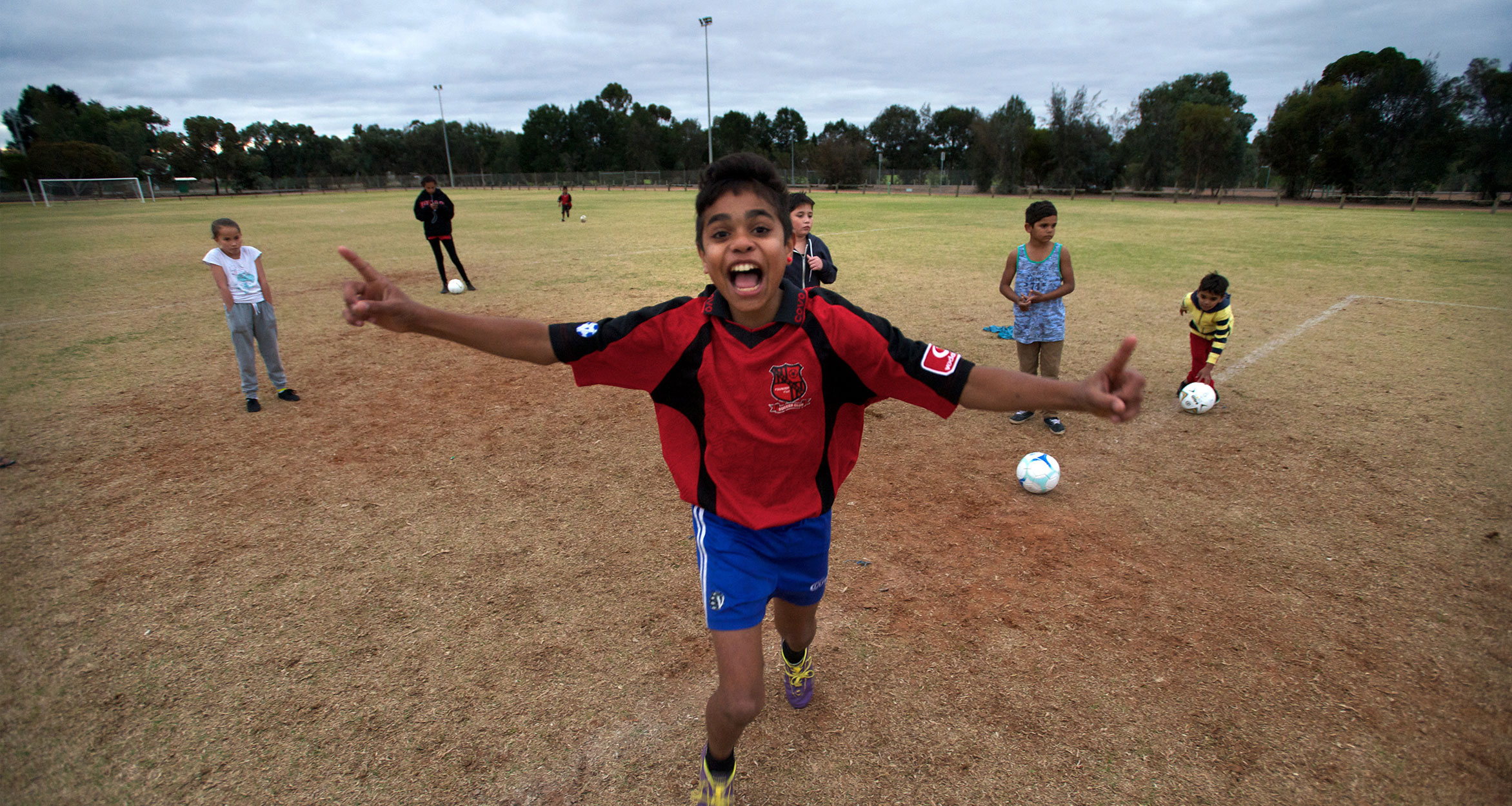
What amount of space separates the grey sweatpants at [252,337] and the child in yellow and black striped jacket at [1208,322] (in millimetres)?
9377

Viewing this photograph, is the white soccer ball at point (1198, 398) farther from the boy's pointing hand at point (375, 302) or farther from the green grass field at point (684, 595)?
the boy's pointing hand at point (375, 302)

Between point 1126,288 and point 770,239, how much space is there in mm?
13023

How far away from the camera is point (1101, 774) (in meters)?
2.88

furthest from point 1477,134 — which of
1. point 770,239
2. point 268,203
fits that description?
point 268,203

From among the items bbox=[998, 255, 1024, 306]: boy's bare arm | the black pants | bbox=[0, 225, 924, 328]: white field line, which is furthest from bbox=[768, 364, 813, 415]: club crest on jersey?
bbox=[0, 225, 924, 328]: white field line

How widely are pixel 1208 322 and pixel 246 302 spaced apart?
31.7 feet

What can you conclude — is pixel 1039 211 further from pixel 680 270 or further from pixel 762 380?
pixel 680 270

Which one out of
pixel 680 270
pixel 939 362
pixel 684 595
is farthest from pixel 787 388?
pixel 680 270

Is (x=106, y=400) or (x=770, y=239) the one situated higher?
(x=770, y=239)

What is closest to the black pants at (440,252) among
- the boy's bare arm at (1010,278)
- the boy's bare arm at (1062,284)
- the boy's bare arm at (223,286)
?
the boy's bare arm at (223,286)

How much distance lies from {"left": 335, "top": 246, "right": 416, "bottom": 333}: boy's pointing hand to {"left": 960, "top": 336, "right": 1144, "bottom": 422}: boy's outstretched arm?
6.36ft

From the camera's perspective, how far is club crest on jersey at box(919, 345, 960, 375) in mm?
2381

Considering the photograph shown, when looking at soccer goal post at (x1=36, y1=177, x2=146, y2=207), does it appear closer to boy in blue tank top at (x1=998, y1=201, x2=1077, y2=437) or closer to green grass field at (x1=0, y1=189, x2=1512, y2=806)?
green grass field at (x1=0, y1=189, x2=1512, y2=806)

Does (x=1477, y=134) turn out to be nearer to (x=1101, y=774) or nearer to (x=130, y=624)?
(x=1101, y=774)
